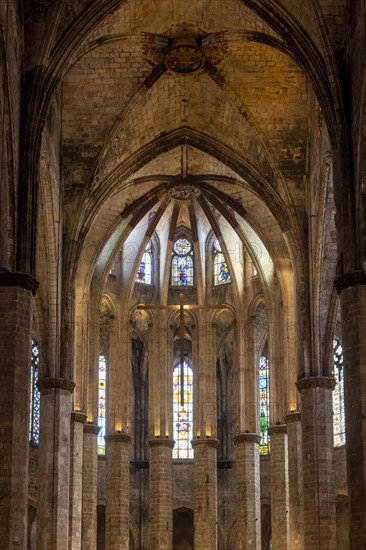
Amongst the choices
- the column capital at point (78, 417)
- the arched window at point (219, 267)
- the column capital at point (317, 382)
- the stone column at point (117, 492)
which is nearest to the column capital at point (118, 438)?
the stone column at point (117, 492)

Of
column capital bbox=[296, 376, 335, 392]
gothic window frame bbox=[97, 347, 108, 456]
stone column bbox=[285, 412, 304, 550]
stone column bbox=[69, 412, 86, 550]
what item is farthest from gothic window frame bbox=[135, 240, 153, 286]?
column capital bbox=[296, 376, 335, 392]

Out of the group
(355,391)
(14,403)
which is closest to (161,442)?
(14,403)

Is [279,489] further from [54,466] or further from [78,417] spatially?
[54,466]

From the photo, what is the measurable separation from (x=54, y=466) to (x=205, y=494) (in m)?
10.0

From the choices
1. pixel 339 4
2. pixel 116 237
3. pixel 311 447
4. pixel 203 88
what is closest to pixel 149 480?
pixel 116 237

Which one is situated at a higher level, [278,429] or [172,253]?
[172,253]

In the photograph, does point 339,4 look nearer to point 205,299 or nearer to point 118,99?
point 118,99

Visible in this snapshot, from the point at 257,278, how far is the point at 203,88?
935 centimetres

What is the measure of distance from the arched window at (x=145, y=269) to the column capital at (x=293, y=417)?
9.48 meters

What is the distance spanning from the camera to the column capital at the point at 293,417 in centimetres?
4160

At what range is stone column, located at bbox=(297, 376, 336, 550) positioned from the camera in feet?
120

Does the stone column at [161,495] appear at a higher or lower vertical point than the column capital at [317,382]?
lower

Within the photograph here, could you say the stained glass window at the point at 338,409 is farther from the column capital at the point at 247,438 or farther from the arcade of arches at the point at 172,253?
the column capital at the point at 247,438

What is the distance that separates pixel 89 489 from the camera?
143 feet
